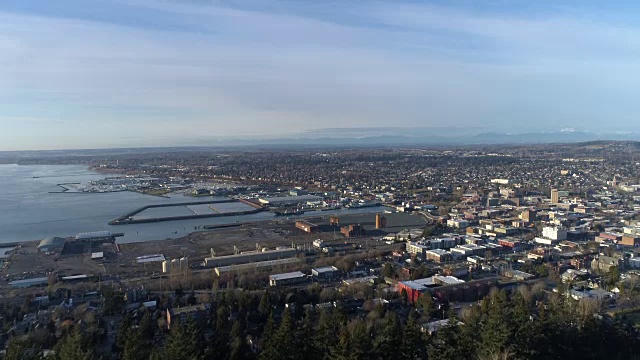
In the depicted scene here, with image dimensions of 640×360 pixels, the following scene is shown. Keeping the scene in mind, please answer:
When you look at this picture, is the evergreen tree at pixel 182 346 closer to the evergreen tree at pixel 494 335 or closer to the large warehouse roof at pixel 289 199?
the evergreen tree at pixel 494 335

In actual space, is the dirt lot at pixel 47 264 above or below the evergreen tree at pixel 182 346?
below

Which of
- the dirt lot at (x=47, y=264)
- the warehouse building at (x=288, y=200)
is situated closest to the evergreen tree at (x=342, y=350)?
the dirt lot at (x=47, y=264)

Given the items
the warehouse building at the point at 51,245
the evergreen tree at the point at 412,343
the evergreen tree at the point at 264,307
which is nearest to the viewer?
the evergreen tree at the point at 412,343

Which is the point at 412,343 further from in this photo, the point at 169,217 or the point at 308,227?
the point at 169,217

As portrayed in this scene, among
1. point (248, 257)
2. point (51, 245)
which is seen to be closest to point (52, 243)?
point (51, 245)

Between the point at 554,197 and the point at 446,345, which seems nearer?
the point at 446,345

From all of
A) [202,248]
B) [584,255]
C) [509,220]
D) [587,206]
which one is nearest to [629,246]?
Result: [584,255]

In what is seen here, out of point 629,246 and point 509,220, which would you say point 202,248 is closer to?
point 509,220

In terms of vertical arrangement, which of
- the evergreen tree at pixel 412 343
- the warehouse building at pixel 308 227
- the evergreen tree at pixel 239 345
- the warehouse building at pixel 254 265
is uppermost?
the evergreen tree at pixel 412 343

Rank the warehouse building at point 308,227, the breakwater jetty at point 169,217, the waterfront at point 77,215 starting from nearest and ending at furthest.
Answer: the warehouse building at point 308,227
the waterfront at point 77,215
the breakwater jetty at point 169,217

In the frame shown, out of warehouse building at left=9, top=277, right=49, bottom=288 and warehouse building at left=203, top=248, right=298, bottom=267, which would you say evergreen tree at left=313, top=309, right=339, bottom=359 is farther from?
warehouse building at left=9, top=277, right=49, bottom=288
